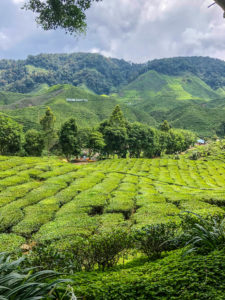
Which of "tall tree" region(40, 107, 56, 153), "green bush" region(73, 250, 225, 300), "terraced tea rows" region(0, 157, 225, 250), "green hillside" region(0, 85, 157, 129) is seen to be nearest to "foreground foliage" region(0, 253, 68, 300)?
"green bush" region(73, 250, 225, 300)

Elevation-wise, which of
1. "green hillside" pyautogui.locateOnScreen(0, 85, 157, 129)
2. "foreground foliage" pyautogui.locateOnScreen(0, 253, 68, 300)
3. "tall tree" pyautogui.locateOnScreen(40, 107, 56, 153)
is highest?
"green hillside" pyautogui.locateOnScreen(0, 85, 157, 129)

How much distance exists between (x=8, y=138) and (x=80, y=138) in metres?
17.9

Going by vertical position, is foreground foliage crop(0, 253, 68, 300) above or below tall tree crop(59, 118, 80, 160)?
below

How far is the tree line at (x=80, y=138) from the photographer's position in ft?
148

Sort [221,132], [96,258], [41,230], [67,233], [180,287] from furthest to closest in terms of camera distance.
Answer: [221,132], [41,230], [67,233], [96,258], [180,287]

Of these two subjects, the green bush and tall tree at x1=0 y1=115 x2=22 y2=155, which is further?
tall tree at x1=0 y1=115 x2=22 y2=155

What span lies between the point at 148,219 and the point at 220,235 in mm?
4549

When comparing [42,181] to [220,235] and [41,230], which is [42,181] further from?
[220,235]

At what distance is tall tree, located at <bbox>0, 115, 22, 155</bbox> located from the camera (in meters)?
41.8

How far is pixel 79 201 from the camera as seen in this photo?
1112 cm

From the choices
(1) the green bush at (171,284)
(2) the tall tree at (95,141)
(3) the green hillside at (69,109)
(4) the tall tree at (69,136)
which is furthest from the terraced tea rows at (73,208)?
(3) the green hillside at (69,109)

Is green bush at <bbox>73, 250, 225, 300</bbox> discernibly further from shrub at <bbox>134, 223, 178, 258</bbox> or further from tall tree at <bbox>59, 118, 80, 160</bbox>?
tall tree at <bbox>59, 118, 80, 160</bbox>

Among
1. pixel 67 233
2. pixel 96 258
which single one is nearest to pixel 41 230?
pixel 67 233

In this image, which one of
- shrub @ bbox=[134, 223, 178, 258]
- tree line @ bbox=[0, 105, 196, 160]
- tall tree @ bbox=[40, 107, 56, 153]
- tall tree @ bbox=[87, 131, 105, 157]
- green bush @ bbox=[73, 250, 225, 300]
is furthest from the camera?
tall tree @ bbox=[40, 107, 56, 153]
